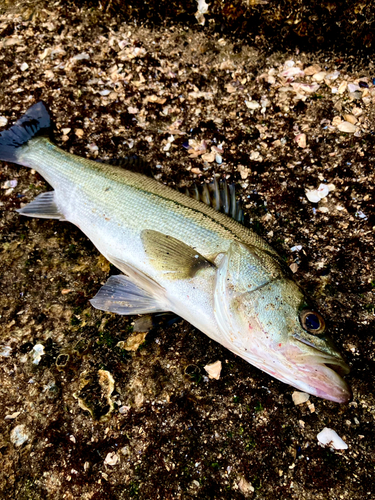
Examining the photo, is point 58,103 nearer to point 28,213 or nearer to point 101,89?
point 101,89

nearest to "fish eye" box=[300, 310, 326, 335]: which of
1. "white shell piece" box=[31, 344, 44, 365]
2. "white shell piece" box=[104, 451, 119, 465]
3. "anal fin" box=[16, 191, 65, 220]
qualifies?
"white shell piece" box=[104, 451, 119, 465]

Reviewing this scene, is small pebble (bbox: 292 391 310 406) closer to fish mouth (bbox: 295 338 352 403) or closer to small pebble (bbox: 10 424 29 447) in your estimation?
fish mouth (bbox: 295 338 352 403)

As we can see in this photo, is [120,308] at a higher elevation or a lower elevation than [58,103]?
lower

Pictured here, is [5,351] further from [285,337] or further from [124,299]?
[285,337]

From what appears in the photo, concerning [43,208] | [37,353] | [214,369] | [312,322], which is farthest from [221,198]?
[37,353]

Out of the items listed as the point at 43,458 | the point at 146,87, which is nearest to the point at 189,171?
the point at 146,87

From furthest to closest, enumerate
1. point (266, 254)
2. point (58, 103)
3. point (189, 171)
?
point (58, 103)
point (189, 171)
point (266, 254)

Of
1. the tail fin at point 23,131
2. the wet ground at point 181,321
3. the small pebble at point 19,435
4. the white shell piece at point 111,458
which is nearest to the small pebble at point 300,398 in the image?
the wet ground at point 181,321
